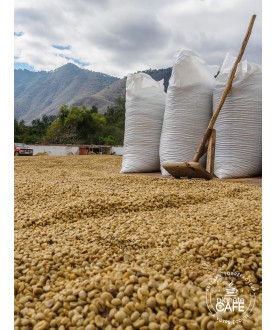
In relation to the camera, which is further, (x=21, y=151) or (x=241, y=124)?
(x=21, y=151)

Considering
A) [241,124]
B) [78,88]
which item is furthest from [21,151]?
[78,88]

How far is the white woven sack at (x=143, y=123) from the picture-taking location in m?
3.28

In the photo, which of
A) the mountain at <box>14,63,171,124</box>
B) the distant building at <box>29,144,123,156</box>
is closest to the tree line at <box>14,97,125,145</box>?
the distant building at <box>29,144,123,156</box>

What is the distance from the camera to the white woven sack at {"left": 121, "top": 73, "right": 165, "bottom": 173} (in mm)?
3281

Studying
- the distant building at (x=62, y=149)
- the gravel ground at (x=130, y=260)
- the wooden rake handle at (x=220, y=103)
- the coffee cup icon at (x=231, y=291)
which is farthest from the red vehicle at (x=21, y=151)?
the coffee cup icon at (x=231, y=291)

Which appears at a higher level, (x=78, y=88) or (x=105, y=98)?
(x=78, y=88)

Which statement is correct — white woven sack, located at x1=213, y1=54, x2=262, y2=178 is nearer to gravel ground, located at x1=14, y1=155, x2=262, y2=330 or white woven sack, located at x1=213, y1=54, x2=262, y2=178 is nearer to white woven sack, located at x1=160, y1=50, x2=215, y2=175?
white woven sack, located at x1=160, y1=50, x2=215, y2=175

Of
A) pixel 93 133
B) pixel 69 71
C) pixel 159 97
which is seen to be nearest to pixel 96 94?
pixel 69 71

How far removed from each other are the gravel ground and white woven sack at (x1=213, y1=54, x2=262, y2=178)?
950 millimetres

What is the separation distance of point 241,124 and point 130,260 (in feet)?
6.09

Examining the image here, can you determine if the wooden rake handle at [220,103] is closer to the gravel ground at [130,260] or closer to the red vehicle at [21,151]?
the gravel ground at [130,260]

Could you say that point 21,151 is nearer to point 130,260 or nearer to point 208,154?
point 208,154

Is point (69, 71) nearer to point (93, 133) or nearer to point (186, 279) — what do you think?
point (93, 133)

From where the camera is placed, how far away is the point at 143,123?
10.8 feet
